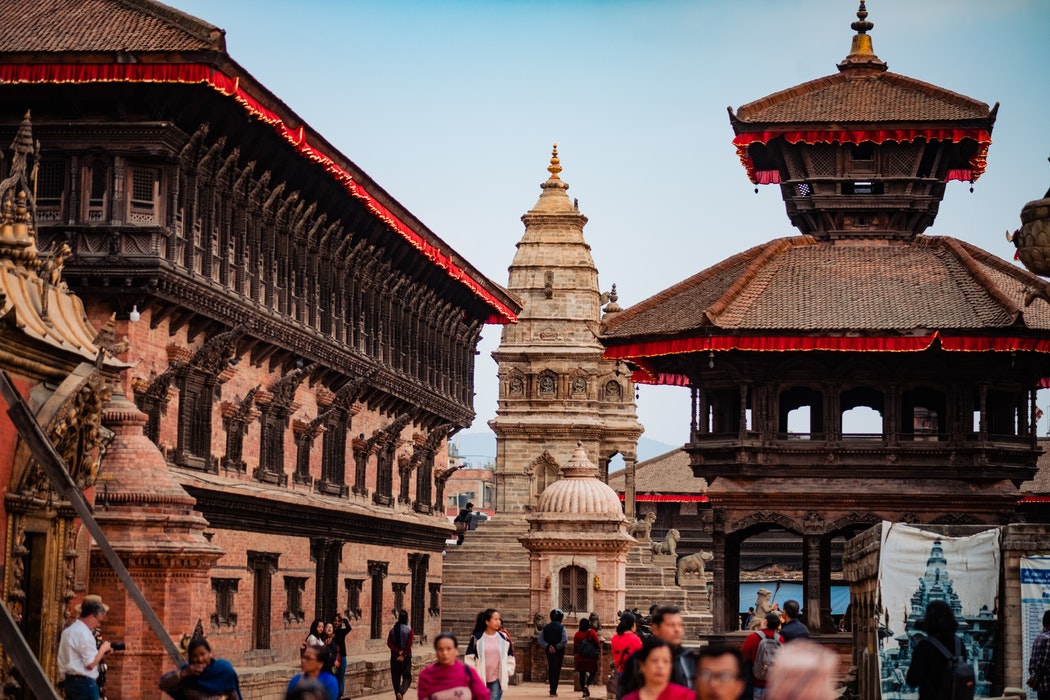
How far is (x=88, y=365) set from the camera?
64.8 ft

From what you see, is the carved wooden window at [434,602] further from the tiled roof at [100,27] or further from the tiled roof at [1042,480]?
the tiled roof at [1042,480]

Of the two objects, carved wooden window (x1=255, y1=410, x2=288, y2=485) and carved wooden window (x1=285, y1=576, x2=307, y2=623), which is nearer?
carved wooden window (x1=255, y1=410, x2=288, y2=485)

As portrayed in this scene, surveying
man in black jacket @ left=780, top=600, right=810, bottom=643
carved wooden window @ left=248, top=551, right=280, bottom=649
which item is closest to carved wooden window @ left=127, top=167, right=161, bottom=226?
carved wooden window @ left=248, top=551, right=280, bottom=649

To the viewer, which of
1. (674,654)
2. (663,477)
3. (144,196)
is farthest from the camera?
(663,477)

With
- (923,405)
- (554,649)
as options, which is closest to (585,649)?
(554,649)

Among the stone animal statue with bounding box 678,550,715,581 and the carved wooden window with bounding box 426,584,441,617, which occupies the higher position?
the stone animal statue with bounding box 678,550,715,581

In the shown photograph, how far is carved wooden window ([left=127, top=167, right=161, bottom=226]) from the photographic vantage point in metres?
31.3

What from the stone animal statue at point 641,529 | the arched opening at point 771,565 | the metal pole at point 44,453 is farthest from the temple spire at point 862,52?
the arched opening at point 771,565

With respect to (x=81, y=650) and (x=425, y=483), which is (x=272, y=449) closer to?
(x=425, y=483)

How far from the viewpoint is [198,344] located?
3416 cm

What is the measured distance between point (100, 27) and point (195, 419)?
273 inches

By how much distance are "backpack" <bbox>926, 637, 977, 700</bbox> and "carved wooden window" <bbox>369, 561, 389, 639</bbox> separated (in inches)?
1297

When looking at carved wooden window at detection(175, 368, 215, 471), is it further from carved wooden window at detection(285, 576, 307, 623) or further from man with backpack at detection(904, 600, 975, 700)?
man with backpack at detection(904, 600, 975, 700)

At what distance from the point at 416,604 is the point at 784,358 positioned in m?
17.8
